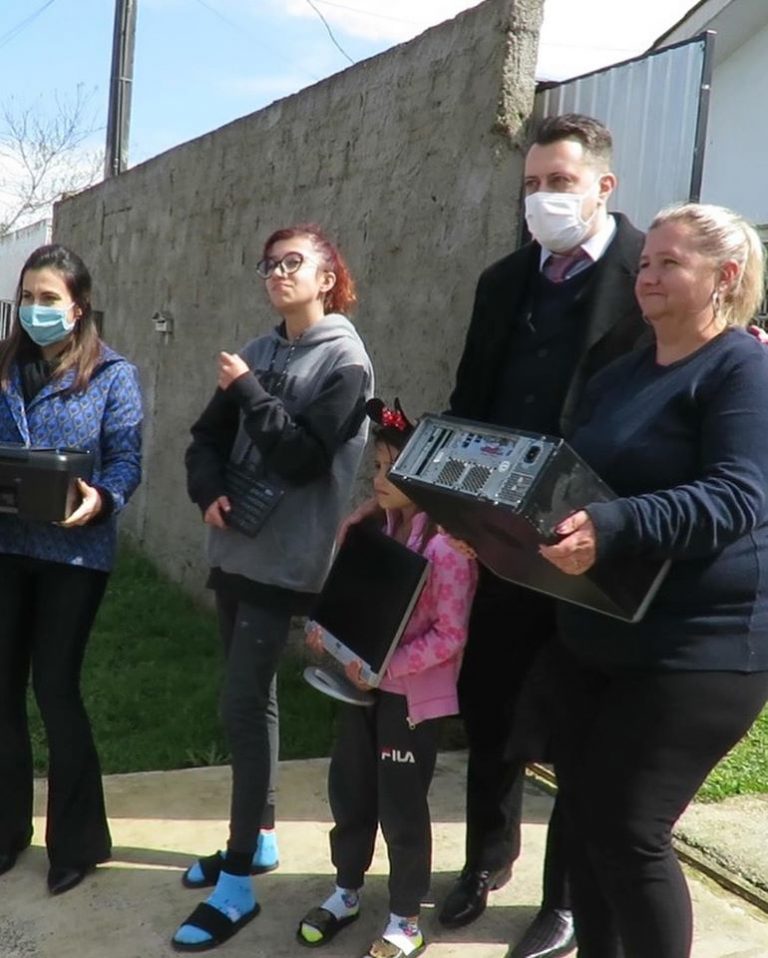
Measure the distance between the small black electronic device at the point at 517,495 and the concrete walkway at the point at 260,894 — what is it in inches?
48.9

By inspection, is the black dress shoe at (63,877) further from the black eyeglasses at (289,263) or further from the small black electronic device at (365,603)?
the black eyeglasses at (289,263)

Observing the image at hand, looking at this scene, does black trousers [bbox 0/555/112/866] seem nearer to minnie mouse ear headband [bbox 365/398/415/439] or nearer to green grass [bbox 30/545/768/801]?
green grass [bbox 30/545/768/801]

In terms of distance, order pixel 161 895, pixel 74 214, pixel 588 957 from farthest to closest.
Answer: pixel 74 214 → pixel 161 895 → pixel 588 957

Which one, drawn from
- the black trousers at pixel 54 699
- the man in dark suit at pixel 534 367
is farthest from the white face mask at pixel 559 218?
the black trousers at pixel 54 699

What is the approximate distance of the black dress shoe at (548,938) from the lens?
9.76 feet

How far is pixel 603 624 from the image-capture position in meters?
2.39

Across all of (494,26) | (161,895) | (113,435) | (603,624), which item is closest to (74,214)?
(494,26)

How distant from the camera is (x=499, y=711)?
312 centimetres

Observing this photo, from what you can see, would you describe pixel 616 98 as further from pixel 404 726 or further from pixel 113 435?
pixel 404 726

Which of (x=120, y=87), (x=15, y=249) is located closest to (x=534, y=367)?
(x=120, y=87)

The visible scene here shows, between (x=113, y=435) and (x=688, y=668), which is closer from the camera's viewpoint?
(x=688, y=668)

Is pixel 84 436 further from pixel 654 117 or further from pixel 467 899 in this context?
pixel 654 117

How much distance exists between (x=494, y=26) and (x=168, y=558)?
4.24m

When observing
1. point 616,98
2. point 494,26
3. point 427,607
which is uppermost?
point 494,26
